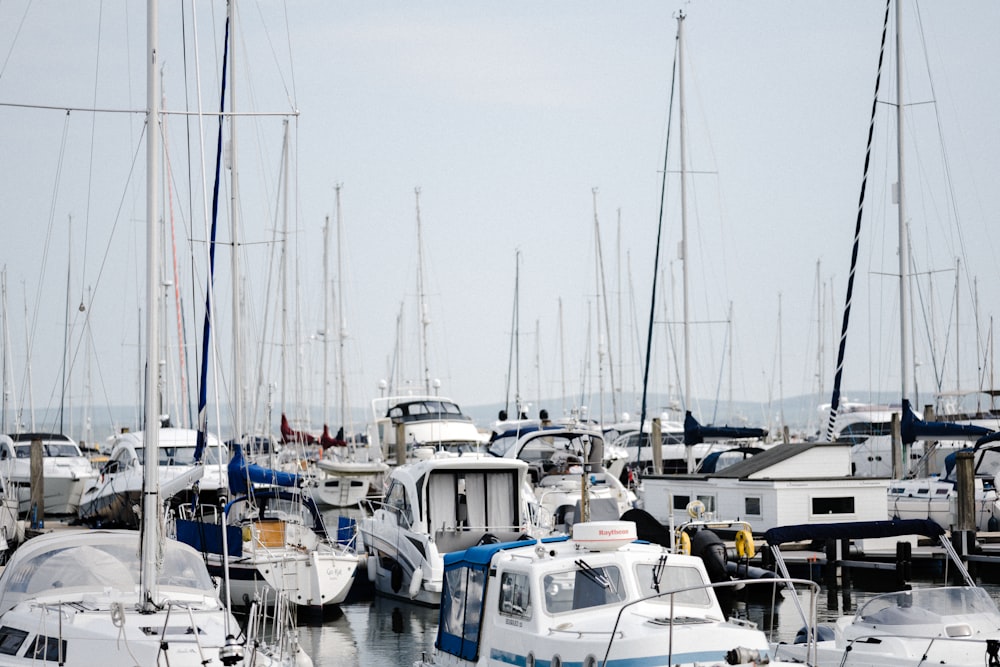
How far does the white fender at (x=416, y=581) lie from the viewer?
2184 centimetres

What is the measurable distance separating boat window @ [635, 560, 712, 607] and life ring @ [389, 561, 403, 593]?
1091 cm

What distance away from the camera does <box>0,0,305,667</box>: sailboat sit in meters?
11.9

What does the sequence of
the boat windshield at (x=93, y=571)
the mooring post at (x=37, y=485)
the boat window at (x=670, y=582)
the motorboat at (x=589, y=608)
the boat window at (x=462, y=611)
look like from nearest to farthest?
1. the motorboat at (x=589, y=608)
2. the boat windshield at (x=93, y=571)
3. the boat window at (x=670, y=582)
4. the boat window at (x=462, y=611)
5. the mooring post at (x=37, y=485)

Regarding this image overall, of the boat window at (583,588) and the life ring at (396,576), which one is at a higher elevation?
the boat window at (583,588)

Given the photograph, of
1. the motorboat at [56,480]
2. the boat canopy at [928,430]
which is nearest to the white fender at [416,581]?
the boat canopy at [928,430]

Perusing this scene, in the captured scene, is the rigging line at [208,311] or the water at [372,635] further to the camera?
the rigging line at [208,311]

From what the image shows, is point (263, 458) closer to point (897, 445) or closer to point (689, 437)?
point (689, 437)

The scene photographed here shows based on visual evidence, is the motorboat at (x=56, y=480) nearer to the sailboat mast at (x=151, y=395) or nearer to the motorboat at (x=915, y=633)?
the sailboat mast at (x=151, y=395)

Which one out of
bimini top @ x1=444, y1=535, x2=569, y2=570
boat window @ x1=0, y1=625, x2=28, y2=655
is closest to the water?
bimini top @ x1=444, y1=535, x2=569, y2=570

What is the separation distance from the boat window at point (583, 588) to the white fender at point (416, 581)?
8196mm

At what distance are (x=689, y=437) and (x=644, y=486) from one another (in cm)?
423

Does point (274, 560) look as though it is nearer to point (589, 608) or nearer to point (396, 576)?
point (396, 576)

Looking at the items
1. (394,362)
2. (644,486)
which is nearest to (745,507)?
(644,486)

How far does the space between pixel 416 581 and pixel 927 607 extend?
996 cm
